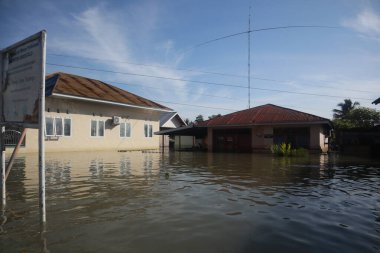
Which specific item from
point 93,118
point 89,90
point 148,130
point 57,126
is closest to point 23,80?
→ point 57,126

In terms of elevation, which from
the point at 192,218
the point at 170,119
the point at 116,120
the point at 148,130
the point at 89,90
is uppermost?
the point at 89,90

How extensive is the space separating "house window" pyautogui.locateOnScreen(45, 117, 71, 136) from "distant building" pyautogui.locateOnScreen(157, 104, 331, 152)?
345 inches

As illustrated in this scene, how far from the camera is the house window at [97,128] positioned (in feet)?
80.7

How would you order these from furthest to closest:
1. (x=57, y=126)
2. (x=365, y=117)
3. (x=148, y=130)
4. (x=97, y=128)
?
(x=365, y=117), (x=148, y=130), (x=97, y=128), (x=57, y=126)

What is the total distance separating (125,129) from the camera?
27469mm

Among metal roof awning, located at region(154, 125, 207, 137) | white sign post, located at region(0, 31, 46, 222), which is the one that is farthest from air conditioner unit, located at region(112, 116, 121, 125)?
white sign post, located at region(0, 31, 46, 222)

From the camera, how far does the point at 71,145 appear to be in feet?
74.6

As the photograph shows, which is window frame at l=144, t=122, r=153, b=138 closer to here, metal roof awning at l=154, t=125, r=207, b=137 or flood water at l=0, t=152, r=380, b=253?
metal roof awning at l=154, t=125, r=207, b=137

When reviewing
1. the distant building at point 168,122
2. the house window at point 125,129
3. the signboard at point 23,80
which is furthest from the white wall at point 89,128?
the signboard at point 23,80

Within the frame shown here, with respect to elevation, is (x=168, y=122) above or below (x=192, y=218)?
above

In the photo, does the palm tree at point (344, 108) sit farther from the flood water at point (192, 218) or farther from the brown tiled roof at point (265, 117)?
the flood water at point (192, 218)

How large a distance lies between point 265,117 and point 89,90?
→ 14635mm

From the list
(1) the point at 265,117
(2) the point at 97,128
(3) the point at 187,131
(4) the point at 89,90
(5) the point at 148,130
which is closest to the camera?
(2) the point at 97,128

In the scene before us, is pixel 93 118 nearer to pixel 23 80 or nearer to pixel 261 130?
pixel 261 130
